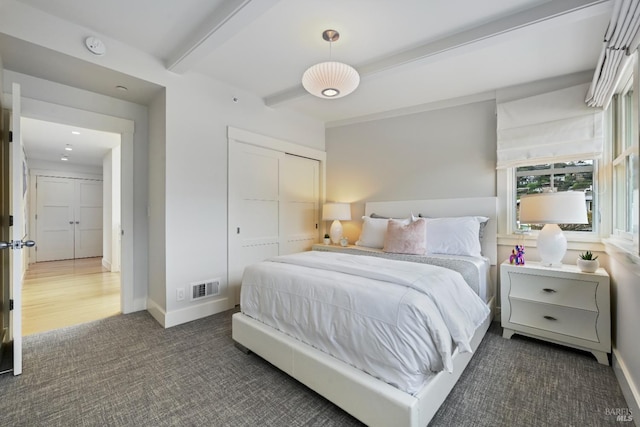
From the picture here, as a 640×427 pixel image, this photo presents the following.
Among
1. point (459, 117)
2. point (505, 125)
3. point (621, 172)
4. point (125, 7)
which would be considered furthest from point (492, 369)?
point (125, 7)

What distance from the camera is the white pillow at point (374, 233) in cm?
344

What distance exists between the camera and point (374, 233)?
3.50 meters

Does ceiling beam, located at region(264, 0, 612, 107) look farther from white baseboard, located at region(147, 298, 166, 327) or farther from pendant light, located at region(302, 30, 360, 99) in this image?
white baseboard, located at region(147, 298, 166, 327)

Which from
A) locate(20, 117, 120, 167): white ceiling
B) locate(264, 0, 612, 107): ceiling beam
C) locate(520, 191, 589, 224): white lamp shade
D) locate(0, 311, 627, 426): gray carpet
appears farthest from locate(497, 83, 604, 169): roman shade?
locate(20, 117, 120, 167): white ceiling

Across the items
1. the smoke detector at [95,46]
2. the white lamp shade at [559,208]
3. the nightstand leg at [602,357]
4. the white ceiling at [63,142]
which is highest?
the smoke detector at [95,46]

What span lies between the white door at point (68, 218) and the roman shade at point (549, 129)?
9.19 m

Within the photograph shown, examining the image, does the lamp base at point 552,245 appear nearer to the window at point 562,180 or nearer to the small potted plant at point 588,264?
the small potted plant at point 588,264

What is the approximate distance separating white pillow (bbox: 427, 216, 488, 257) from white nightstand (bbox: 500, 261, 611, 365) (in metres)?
0.39

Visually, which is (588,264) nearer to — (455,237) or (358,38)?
(455,237)

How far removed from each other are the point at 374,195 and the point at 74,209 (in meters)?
7.73

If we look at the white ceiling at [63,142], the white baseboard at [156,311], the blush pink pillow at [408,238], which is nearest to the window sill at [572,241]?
the blush pink pillow at [408,238]

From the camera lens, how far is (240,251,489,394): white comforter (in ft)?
4.50

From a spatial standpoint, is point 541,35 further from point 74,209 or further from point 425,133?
point 74,209

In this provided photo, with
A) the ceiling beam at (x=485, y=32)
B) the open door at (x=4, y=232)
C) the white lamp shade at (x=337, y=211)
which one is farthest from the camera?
the white lamp shade at (x=337, y=211)
